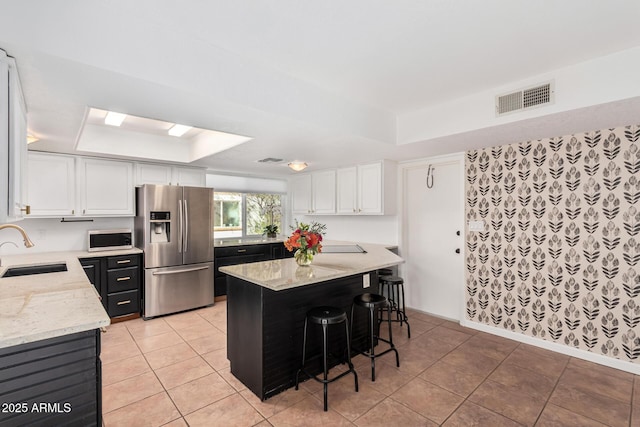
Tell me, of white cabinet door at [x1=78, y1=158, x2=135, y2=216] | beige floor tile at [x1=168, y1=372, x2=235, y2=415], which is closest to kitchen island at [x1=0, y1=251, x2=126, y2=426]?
beige floor tile at [x1=168, y1=372, x2=235, y2=415]

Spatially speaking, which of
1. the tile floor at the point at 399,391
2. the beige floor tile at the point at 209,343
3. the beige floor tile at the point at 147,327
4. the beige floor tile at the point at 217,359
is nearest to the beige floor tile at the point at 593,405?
the tile floor at the point at 399,391

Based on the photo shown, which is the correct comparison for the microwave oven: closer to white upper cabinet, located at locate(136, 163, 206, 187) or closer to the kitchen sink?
white upper cabinet, located at locate(136, 163, 206, 187)

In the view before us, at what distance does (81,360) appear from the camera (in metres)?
1.44

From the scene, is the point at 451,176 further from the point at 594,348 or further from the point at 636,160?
the point at 594,348

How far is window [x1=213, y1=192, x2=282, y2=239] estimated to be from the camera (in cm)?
554

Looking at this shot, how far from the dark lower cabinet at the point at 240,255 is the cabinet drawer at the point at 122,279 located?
1.11m

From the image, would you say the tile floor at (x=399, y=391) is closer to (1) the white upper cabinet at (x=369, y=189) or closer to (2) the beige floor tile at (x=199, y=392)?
(2) the beige floor tile at (x=199, y=392)

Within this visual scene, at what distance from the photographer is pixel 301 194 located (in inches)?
229

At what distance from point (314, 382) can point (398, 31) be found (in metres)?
2.74

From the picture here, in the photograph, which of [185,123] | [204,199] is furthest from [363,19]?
[204,199]

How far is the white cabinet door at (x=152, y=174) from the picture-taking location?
14.0 feet

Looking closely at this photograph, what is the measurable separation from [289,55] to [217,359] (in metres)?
2.81

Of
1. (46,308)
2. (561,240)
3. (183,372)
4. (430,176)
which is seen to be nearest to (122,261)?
(183,372)

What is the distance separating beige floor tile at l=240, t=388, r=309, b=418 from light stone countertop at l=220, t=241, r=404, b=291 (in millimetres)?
907
